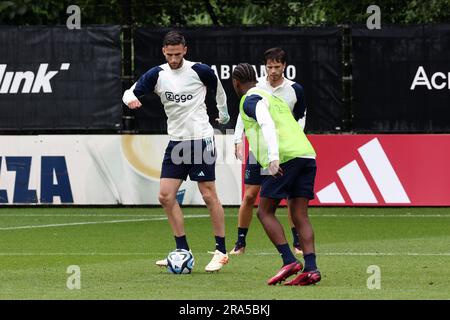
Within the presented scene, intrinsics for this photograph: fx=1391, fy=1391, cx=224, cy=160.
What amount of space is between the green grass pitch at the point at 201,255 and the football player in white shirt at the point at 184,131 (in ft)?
2.10

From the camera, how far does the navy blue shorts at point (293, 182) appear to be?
39.3 feet

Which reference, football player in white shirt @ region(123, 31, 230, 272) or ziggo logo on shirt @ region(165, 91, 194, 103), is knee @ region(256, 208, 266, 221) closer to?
football player in white shirt @ region(123, 31, 230, 272)

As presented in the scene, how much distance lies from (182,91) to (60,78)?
27.8ft

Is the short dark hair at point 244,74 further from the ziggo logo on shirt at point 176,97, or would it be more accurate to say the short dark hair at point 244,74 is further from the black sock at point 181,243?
the black sock at point 181,243

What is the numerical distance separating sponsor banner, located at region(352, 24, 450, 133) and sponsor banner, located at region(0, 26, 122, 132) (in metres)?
3.80

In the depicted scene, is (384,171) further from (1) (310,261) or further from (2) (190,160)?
(1) (310,261)

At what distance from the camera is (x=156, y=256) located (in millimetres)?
14875

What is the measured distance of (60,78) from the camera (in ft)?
71.5
